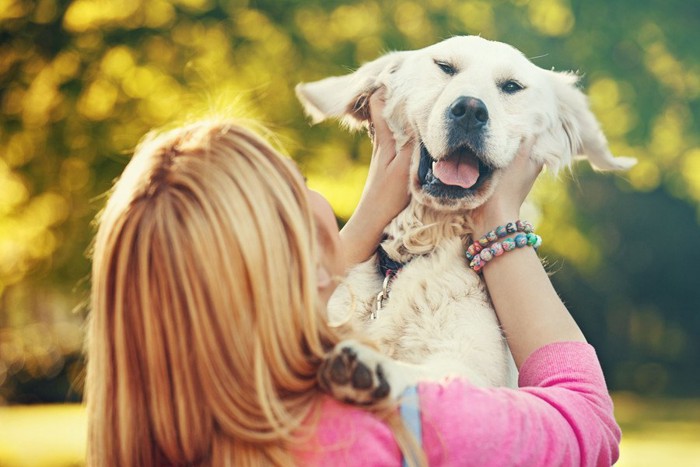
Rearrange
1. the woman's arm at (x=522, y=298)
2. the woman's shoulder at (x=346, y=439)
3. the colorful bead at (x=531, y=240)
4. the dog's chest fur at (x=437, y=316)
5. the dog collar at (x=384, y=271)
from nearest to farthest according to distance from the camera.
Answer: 1. the woman's shoulder at (x=346, y=439)
2. the woman's arm at (x=522, y=298)
3. the colorful bead at (x=531, y=240)
4. the dog's chest fur at (x=437, y=316)
5. the dog collar at (x=384, y=271)

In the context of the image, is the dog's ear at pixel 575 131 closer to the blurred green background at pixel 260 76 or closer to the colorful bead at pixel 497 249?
the colorful bead at pixel 497 249

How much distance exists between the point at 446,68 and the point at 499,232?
74cm

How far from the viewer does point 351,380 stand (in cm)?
149

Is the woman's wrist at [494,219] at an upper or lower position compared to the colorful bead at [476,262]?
upper

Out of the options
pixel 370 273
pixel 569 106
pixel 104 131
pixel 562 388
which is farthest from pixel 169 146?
pixel 104 131

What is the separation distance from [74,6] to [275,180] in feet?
24.0

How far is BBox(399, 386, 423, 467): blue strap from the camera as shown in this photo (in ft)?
4.76

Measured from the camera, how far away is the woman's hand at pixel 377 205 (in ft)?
7.99

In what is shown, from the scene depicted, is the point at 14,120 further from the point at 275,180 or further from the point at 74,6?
the point at 275,180

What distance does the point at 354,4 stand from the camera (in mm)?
8391

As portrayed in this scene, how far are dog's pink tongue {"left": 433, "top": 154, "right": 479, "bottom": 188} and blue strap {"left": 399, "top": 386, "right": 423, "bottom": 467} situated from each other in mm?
1049

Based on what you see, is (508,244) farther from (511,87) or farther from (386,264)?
(511,87)

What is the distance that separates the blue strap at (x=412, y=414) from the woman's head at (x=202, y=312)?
0.56 ft

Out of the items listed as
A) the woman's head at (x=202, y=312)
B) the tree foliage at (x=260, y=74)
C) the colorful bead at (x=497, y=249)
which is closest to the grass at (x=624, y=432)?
the tree foliage at (x=260, y=74)
